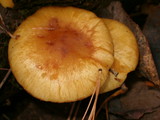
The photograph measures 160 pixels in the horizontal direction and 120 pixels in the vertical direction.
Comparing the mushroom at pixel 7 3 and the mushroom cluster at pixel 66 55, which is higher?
the mushroom at pixel 7 3

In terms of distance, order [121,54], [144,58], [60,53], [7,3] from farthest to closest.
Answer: [144,58]
[121,54]
[7,3]
[60,53]

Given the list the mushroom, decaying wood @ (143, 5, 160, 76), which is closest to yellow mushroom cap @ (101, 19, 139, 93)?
decaying wood @ (143, 5, 160, 76)

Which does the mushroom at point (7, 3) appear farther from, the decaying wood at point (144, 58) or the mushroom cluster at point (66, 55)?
the decaying wood at point (144, 58)

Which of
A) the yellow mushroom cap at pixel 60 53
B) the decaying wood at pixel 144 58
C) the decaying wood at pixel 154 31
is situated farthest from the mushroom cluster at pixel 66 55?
the decaying wood at pixel 154 31

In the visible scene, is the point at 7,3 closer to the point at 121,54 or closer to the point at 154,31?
the point at 121,54

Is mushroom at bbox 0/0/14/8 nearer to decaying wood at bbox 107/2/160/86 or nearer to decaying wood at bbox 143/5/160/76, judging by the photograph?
decaying wood at bbox 107/2/160/86

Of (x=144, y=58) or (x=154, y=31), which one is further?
(x=154, y=31)

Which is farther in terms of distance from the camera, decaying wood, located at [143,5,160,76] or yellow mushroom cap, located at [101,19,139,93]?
decaying wood, located at [143,5,160,76]

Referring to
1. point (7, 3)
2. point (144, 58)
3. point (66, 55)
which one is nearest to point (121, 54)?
point (144, 58)

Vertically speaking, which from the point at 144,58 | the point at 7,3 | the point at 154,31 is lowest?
the point at 144,58
